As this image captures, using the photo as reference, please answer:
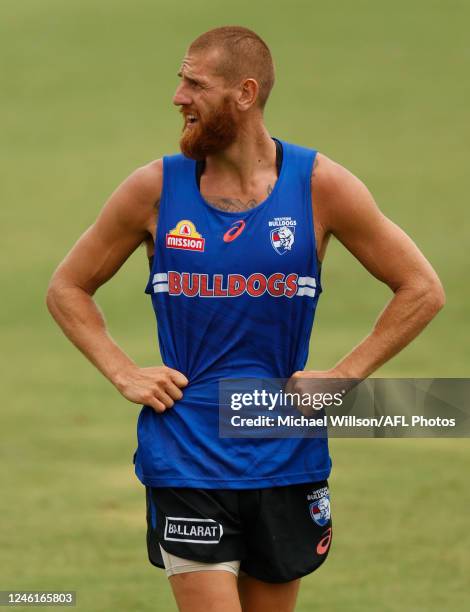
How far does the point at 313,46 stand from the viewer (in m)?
26.9

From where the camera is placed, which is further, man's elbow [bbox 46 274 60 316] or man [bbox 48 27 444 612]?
man's elbow [bbox 46 274 60 316]

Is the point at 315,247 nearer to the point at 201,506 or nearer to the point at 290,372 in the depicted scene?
the point at 290,372

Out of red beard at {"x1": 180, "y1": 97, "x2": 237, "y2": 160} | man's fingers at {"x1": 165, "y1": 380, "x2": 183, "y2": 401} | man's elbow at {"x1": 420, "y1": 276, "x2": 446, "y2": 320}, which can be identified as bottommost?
man's fingers at {"x1": 165, "y1": 380, "x2": 183, "y2": 401}

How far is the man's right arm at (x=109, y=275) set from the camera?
5492mm

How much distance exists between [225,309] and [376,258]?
1.71ft

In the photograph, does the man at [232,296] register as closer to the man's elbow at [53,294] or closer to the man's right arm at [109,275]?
the man's right arm at [109,275]

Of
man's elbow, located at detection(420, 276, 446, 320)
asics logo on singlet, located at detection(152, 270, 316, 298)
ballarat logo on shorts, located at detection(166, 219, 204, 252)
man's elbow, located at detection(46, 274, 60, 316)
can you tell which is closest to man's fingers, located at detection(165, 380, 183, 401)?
asics logo on singlet, located at detection(152, 270, 316, 298)

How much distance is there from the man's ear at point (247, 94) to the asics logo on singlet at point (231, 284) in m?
0.53

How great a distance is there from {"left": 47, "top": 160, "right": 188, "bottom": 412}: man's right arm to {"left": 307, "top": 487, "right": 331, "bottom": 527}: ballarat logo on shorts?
580 mm

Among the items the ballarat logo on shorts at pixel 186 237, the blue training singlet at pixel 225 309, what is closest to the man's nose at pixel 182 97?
the blue training singlet at pixel 225 309

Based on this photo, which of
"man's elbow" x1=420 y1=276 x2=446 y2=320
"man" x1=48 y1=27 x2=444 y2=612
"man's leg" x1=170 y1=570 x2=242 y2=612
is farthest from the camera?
"man's elbow" x1=420 y1=276 x2=446 y2=320

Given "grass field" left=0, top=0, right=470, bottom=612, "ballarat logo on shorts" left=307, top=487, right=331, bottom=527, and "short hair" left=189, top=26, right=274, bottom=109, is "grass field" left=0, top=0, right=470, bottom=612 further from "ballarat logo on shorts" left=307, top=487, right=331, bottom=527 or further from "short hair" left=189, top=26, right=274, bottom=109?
"short hair" left=189, top=26, right=274, bottom=109

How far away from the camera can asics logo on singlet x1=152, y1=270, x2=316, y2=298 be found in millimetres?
5402

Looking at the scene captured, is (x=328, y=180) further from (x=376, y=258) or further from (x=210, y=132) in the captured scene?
(x=210, y=132)
